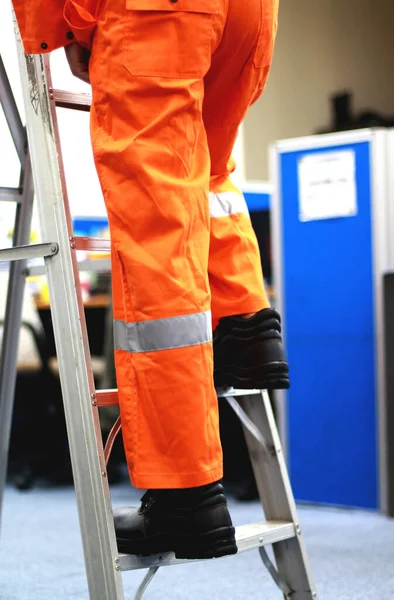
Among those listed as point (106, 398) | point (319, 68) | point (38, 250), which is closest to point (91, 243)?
point (38, 250)

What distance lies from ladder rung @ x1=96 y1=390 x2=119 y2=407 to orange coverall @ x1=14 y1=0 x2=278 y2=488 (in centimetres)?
10

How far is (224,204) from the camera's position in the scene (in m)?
1.42

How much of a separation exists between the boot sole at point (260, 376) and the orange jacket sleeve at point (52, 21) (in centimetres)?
53

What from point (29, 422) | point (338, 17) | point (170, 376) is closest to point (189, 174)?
point (170, 376)

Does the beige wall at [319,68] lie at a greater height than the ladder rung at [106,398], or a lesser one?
greater

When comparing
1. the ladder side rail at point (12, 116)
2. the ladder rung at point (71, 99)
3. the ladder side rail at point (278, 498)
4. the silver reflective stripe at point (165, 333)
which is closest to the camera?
the silver reflective stripe at point (165, 333)

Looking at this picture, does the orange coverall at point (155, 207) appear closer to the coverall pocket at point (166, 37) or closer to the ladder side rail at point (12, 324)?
the coverall pocket at point (166, 37)

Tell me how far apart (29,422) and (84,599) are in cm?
257

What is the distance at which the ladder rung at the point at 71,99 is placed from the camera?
4.47 ft

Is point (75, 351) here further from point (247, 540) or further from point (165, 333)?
point (247, 540)

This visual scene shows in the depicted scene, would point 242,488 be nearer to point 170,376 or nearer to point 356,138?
point 356,138

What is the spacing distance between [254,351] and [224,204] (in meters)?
0.23

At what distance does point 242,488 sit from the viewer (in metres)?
3.15

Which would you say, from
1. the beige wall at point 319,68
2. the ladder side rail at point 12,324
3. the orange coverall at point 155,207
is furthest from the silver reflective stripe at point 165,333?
the beige wall at point 319,68
